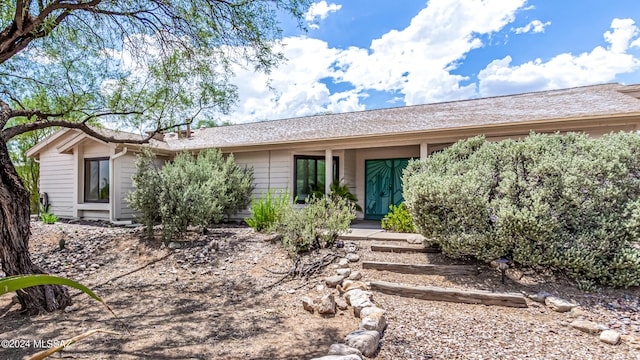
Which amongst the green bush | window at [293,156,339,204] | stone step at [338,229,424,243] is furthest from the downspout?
stone step at [338,229,424,243]

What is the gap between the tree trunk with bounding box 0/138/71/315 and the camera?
4023mm

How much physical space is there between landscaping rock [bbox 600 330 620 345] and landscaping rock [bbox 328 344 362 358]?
239 cm

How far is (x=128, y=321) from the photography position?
12.9 feet

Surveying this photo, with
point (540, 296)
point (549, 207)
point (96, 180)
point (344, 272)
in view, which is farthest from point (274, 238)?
point (96, 180)

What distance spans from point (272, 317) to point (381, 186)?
727 centimetres

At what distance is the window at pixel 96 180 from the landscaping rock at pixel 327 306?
8.86 metres

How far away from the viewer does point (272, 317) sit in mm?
3990

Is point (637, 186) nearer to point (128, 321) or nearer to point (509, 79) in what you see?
point (128, 321)

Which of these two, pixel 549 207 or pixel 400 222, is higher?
pixel 549 207

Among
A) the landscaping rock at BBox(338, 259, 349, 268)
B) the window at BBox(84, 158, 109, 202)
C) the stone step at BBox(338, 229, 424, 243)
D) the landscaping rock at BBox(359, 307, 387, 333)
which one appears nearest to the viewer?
the landscaping rock at BBox(359, 307, 387, 333)

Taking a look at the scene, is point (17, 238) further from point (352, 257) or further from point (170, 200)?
point (352, 257)

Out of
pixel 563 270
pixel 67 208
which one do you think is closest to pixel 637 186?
pixel 563 270

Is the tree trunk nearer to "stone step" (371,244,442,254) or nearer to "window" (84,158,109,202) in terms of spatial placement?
"stone step" (371,244,442,254)

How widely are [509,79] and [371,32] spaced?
365 inches
